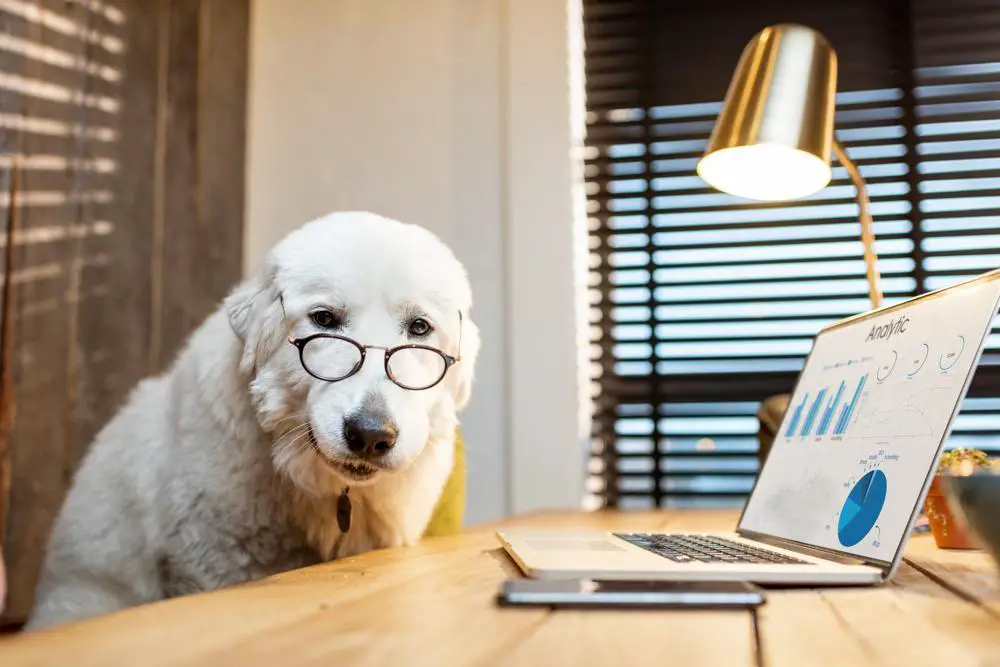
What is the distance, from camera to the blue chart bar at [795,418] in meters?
1.18

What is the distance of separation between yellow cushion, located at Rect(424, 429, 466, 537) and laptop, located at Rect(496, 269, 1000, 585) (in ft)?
1.15

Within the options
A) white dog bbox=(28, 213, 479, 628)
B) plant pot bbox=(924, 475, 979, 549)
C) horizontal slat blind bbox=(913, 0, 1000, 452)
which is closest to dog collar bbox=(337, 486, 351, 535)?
white dog bbox=(28, 213, 479, 628)

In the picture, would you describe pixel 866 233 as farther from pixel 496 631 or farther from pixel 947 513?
pixel 496 631

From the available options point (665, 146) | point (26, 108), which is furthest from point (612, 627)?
point (665, 146)

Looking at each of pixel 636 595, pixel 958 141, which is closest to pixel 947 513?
pixel 636 595

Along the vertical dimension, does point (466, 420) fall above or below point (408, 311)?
below

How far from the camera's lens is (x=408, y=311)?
1239 mm

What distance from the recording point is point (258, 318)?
50.3 inches

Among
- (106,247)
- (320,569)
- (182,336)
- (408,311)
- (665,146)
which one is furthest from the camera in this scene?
(665,146)

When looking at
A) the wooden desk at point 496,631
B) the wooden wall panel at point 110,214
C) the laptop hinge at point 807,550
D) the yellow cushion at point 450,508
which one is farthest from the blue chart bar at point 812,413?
the wooden wall panel at point 110,214

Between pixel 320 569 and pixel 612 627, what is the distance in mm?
463

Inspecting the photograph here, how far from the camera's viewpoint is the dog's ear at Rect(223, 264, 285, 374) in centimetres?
125

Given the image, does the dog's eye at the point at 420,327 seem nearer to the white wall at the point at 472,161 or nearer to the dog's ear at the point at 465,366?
the dog's ear at the point at 465,366

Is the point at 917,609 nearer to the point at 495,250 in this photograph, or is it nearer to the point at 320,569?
the point at 320,569
